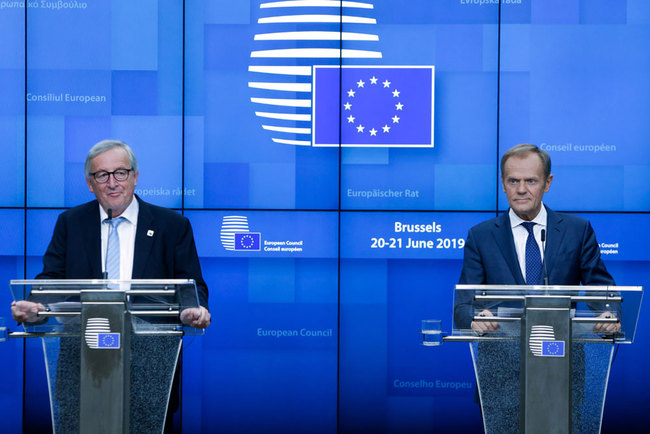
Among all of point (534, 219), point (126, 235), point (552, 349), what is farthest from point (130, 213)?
point (552, 349)

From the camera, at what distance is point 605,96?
488cm

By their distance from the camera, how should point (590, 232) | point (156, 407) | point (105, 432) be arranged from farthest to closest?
point (590, 232), point (156, 407), point (105, 432)

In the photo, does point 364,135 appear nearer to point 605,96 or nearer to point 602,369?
point 605,96

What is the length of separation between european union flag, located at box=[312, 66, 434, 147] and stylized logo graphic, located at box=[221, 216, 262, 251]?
750mm

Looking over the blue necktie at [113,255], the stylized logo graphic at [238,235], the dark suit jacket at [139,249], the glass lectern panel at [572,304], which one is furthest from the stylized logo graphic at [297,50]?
the glass lectern panel at [572,304]

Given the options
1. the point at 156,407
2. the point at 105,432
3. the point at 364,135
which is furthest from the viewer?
the point at 364,135

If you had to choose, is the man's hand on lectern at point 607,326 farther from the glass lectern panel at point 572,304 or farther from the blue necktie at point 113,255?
the blue necktie at point 113,255

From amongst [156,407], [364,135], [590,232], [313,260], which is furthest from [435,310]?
[156,407]

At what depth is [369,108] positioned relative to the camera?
486 centimetres

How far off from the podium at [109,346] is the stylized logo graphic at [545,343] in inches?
45.8

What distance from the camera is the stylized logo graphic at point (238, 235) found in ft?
16.0

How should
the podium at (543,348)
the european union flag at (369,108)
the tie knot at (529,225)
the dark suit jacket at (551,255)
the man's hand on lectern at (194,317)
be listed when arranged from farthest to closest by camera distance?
the european union flag at (369,108), the tie knot at (529,225), the dark suit jacket at (551,255), the man's hand on lectern at (194,317), the podium at (543,348)

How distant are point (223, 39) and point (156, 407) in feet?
9.46

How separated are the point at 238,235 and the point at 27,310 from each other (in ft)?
7.74
